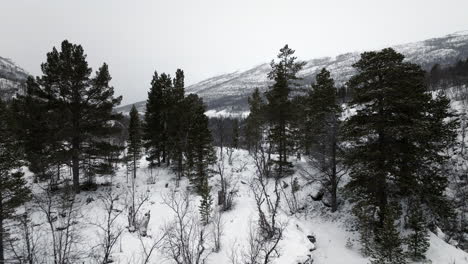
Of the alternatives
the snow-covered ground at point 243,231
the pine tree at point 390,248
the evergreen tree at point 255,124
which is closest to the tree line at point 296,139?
the pine tree at point 390,248

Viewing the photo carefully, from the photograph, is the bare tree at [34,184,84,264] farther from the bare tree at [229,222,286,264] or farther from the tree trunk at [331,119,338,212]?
the tree trunk at [331,119,338,212]

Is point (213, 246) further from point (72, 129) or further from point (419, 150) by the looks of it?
point (72, 129)

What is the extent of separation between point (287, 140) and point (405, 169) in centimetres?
1311

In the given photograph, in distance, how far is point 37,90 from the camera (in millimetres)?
21828

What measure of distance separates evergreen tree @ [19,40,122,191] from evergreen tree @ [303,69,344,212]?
19.8 meters

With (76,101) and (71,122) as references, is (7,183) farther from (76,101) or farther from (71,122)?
(76,101)

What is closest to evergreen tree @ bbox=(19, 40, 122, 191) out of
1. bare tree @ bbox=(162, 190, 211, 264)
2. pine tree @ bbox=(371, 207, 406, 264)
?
bare tree @ bbox=(162, 190, 211, 264)

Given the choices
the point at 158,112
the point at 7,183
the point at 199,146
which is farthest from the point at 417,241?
the point at 158,112

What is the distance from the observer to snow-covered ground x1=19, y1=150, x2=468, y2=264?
14289 millimetres

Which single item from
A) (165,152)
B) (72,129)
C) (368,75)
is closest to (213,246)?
(368,75)

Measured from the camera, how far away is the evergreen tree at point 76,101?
857 inches

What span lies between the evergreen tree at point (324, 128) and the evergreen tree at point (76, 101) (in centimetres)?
1980

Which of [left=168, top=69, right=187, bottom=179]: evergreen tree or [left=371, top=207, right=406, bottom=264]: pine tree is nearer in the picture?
[left=371, top=207, right=406, bottom=264]: pine tree

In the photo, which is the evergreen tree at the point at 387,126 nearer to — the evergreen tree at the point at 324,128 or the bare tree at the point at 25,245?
the evergreen tree at the point at 324,128
